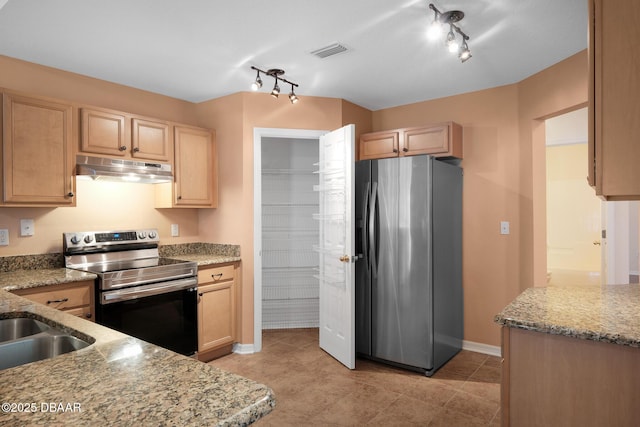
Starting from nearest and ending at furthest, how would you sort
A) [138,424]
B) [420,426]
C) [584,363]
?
1. [138,424]
2. [584,363]
3. [420,426]

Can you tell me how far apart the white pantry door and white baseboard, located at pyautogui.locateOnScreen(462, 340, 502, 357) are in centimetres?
120

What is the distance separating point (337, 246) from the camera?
11.3 feet

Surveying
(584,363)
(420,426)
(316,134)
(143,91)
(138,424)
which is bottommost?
(420,426)

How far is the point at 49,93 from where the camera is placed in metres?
3.02

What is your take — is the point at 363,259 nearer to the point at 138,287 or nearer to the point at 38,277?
the point at 138,287

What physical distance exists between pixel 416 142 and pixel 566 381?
8.56ft

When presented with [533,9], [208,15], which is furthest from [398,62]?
[208,15]

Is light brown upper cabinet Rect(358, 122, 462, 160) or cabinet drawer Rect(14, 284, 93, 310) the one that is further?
light brown upper cabinet Rect(358, 122, 462, 160)

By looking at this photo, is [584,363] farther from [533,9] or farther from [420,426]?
[533,9]

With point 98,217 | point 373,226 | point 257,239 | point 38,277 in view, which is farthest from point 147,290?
point 373,226

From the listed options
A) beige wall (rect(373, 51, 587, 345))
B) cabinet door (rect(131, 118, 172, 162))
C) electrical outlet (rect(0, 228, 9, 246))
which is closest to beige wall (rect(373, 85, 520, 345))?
beige wall (rect(373, 51, 587, 345))

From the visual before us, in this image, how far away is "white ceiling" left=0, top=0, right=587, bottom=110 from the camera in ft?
7.29

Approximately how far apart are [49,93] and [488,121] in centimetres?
373

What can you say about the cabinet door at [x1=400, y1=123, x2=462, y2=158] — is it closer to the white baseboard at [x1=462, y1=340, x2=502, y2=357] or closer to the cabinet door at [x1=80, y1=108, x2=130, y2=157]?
the white baseboard at [x1=462, y1=340, x2=502, y2=357]
